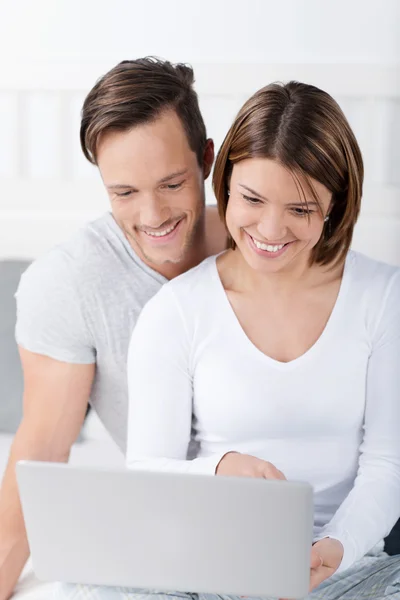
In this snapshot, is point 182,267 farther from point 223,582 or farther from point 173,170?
point 223,582

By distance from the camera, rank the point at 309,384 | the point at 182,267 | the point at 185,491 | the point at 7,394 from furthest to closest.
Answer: the point at 7,394
the point at 182,267
the point at 309,384
the point at 185,491

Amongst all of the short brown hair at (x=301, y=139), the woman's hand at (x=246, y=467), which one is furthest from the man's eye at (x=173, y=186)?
the woman's hand at (x=246, y=467)

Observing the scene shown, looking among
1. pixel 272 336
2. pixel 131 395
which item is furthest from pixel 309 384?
pixel 131 395

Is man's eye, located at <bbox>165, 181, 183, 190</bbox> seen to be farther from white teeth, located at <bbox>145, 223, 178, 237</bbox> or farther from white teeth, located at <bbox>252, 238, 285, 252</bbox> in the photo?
white teeth, located at <bbox>252, 238, 285, 252</bbox>

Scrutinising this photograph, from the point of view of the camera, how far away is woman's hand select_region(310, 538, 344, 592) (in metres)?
0.98

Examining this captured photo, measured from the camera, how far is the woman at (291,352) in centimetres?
103

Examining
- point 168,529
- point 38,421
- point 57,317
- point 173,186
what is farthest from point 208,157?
point 168,529

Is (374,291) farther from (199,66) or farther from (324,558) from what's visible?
(199,66)

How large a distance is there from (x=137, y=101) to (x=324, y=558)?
0.60 m

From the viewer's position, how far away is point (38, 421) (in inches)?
50.5

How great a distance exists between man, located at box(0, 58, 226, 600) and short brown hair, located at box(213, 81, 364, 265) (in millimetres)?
128

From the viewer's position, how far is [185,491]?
0.86m

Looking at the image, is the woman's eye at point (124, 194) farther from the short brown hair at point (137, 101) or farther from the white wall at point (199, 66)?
the white wall at point (199, 66)

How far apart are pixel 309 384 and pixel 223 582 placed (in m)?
0.28
